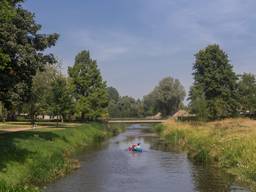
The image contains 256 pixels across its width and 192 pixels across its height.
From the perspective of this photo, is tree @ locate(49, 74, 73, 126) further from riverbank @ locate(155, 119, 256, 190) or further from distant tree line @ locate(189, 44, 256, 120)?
distant tree line @ locate(189, 44, 256, 120)

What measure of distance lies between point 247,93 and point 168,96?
50.4m

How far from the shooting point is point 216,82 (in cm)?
10231

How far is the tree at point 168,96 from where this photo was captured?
162875 mm

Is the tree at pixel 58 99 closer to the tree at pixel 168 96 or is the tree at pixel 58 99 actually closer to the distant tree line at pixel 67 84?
the distant tree line at pixel 67 84

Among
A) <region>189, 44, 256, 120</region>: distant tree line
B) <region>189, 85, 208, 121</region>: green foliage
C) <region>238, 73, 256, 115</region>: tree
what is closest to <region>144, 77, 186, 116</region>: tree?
<region>238, 73, 256, 115</region>: tree

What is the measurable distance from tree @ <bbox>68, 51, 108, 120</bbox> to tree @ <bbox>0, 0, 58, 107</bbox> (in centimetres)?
4532

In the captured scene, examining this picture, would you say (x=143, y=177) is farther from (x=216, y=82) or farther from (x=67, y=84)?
(x=216, y=82)

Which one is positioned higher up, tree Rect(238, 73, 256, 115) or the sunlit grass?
tree Rect(238, 73, 256, 115)

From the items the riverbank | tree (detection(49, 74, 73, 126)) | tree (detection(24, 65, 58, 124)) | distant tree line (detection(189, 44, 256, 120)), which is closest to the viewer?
the riverbank

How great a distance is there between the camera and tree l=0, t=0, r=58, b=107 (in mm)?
30438

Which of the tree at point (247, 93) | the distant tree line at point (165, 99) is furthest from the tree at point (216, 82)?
the distant tree line at point (165, 99)

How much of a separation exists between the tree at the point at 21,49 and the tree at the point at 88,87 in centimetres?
4532

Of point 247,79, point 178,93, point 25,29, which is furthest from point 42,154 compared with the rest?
point 178,93

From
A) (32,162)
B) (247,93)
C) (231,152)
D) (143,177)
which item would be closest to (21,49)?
(32,162)
